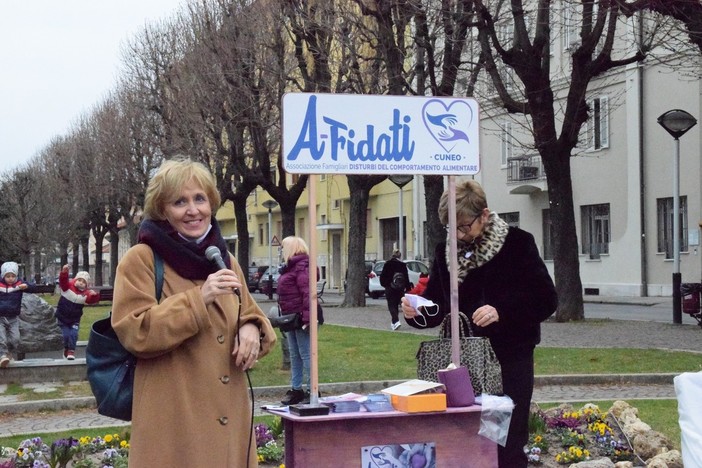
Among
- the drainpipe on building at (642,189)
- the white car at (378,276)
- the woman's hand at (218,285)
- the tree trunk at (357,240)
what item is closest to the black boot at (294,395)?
→ the woman's hand at (218,285)

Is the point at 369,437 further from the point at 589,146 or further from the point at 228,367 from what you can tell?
the point at 589,146

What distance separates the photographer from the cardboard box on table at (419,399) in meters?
4.53

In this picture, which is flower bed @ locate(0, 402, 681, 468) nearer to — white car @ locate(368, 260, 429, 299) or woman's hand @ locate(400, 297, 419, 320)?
woman's hand @ locate(400, 297, 419, 320)

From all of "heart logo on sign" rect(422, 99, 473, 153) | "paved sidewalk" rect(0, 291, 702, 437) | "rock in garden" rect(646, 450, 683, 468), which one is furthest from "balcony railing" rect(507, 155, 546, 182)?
"heart logo on sign" rect(422, 99, 473, 153)

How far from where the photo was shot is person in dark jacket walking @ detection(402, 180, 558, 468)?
16.9 feet

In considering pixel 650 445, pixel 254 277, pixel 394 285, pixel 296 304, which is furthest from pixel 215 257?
pixel 254 277

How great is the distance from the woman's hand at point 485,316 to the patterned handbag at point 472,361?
0.26ft

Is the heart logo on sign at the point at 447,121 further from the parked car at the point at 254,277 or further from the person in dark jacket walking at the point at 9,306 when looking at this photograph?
the parked car at the point at 254,277

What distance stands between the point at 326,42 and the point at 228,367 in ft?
82.9

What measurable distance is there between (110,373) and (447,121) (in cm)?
246

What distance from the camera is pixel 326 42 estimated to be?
1115 inches

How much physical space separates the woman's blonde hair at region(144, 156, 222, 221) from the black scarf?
0.06 meters

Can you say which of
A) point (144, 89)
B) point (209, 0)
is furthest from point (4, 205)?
point (209, 0)

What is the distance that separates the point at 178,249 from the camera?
371 centimetres
